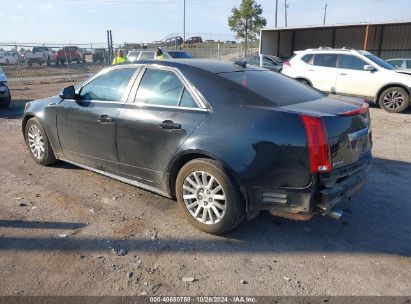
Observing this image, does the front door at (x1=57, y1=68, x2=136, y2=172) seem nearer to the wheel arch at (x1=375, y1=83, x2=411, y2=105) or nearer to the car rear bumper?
the car rear bumper

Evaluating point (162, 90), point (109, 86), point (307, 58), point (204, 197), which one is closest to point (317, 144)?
point (204, 197)

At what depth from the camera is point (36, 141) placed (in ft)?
18.7

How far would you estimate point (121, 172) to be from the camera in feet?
14.5

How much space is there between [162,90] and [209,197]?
1.28 meters

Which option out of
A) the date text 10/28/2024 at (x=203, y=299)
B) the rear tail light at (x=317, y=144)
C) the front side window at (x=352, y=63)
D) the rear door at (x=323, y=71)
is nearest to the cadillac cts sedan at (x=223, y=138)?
the rear tail light at (x=317, y=144)

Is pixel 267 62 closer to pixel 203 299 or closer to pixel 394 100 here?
pixel 394 100

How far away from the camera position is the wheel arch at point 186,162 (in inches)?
132

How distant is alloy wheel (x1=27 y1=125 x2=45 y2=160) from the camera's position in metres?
5.61

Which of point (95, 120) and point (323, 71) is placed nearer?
A: point (95, 120)

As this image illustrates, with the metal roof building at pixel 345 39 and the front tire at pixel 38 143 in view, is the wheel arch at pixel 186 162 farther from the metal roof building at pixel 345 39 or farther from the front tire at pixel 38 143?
the metal roof building at pixel 345 39

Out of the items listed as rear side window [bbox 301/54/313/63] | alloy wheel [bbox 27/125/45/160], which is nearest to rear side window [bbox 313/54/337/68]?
rear side window [bbox 301/54/313/63]

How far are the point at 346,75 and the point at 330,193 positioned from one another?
30.4 ft

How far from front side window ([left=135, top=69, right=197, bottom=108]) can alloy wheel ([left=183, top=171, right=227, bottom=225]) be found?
0.74 m

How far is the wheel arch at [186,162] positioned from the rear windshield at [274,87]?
75 cm
